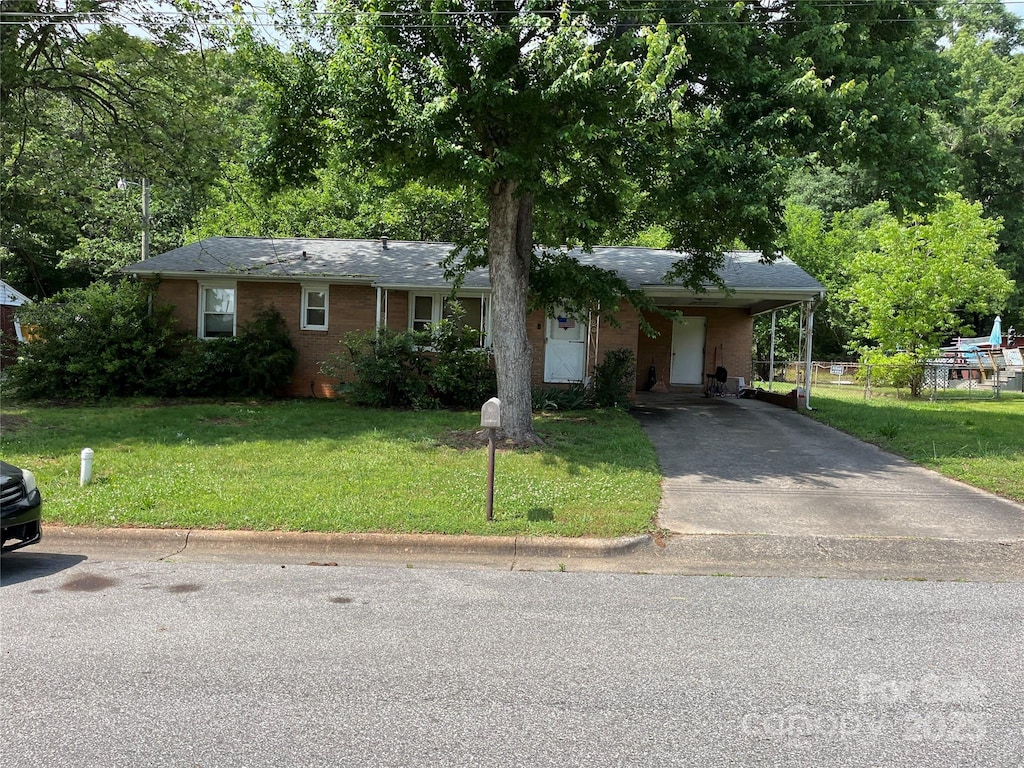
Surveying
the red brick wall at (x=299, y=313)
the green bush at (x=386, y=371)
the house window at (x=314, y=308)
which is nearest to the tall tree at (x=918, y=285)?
the red brick wall at (x=299, y=313)

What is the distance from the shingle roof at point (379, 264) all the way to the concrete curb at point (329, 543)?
9.67 metres

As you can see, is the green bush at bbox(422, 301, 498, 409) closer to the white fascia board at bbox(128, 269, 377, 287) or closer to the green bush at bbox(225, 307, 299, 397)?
the white fascia board at bbox(128, 269, 377, 287)

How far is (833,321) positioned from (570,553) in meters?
35.2

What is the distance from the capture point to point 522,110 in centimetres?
912

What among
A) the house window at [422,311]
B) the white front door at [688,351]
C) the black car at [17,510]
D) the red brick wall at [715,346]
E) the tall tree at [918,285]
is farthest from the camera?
the tall tree at [918,285]

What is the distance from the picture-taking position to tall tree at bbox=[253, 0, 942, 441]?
8.82 m

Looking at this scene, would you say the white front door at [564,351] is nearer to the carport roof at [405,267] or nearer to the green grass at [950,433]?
the carport roof at [405,267]

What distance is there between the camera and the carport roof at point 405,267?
1602 cm

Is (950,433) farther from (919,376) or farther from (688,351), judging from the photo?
(919,376)

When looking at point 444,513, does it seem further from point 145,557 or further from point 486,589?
point 145,557

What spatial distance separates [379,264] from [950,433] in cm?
1254

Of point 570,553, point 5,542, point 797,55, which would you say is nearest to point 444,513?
point 570,553

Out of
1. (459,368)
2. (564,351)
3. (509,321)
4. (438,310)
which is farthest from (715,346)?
(509,321)

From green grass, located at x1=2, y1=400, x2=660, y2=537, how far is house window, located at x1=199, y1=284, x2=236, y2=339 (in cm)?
457
